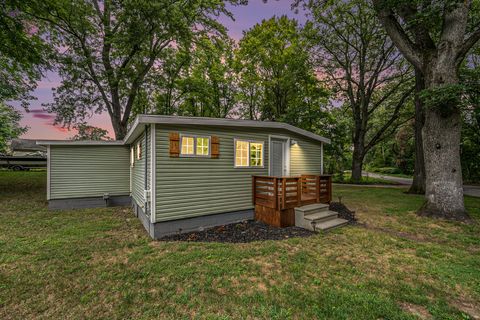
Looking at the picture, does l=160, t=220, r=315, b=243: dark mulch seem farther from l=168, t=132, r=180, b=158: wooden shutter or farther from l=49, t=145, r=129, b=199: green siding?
l=49, t=145, r=129, b=199: green siding

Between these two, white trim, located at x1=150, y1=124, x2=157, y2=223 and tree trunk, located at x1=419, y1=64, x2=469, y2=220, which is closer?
white trim, located at x1=150, y1=124, x2=157, y2=223

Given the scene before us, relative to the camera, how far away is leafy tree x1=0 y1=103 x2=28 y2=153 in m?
19.4

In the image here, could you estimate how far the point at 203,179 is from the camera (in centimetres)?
585

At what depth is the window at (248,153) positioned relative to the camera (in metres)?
6.59

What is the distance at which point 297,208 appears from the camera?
616 centimetres

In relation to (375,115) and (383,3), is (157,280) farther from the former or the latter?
(375,115)

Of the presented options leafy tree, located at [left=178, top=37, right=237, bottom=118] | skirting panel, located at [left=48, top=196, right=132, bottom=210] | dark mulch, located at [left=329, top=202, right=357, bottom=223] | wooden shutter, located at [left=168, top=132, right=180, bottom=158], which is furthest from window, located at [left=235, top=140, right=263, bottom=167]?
leafy tree, located at [left=178, top=37, right=237, bottom=118]

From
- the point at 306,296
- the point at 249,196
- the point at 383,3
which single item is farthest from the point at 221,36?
the point at 306,296

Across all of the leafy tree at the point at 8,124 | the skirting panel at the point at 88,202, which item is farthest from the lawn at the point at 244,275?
the leafy tree at the point at 8,124

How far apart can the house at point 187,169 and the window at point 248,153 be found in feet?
0.11

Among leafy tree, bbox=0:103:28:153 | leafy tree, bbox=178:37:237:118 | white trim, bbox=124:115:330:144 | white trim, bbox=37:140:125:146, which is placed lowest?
white trim, bbox=37:140:125:146

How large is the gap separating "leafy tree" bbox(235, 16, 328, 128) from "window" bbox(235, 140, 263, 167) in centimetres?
1043

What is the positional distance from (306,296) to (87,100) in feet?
53.4

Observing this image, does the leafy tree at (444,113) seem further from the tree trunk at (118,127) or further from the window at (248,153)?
the tree trunk at (118,127)
